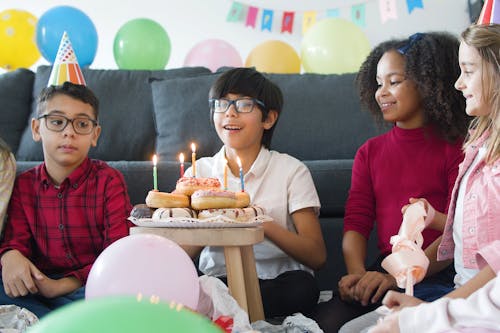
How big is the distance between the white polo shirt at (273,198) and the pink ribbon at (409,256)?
0.51 m

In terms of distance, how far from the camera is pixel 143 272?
1152mm

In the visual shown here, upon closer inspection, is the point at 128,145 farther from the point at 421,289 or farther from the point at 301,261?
the point at 421,289

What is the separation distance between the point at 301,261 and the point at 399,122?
1.49ft

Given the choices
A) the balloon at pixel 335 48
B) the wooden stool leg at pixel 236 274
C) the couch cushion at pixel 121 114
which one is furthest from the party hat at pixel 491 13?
the balloon at pixel 335 48

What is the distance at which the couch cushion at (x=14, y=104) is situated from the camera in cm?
255

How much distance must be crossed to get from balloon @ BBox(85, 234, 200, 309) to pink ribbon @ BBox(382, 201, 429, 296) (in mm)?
388

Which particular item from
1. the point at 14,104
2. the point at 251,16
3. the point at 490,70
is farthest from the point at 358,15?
the point at 490,70

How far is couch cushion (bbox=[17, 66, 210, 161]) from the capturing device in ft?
8.15

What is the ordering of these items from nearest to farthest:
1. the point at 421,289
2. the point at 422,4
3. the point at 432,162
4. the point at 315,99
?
1. the point at 421,289
2. the point at 432,162
3. the point at 315,99
4. the point at 422,4

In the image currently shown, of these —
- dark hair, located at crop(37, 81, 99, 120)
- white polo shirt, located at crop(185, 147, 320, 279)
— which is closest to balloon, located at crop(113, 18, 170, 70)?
dark hair, located at crop(37, 81, 99, 120)

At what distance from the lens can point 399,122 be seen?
67.4 inches

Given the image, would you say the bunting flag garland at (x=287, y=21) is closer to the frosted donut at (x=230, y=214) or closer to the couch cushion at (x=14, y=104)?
the couch cushion at (x=14, y=104)

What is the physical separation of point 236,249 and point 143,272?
31 cm

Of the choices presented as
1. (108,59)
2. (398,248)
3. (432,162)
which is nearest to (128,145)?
(432,162)
